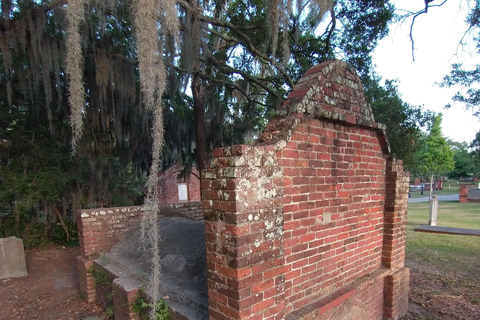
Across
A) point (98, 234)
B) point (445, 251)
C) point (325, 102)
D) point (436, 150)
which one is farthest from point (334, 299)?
point (436, 150)

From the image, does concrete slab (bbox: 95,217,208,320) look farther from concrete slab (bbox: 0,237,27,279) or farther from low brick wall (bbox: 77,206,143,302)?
concrete slab (bbox: 0,237,27,279)

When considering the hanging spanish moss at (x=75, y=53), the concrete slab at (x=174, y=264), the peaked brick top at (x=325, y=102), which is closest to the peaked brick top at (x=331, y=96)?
the peaked brick top at (x=325, y=102)

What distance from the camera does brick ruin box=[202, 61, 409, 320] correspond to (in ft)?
5.79

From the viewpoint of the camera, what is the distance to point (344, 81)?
277 cm

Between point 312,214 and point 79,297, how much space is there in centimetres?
428

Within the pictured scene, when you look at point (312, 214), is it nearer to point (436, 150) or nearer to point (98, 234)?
point (98, 234)

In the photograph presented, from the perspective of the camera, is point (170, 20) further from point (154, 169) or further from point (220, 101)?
point (220, 101)

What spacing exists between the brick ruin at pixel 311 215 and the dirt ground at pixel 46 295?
153 centimetres

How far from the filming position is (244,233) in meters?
1.73

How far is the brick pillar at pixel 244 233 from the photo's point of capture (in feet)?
5.61

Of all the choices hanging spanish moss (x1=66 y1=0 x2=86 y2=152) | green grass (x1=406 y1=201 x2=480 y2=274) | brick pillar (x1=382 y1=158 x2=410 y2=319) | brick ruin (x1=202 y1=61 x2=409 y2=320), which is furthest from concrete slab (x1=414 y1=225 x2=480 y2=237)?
hanging spanish moss (x1=66 y1=0 x2=86 y2=152)

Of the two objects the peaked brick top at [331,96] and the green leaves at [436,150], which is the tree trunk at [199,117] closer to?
the peaked brick top at [331,96]

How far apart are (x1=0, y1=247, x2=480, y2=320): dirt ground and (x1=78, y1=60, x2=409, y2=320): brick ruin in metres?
0.68

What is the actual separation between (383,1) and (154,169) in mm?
6763
